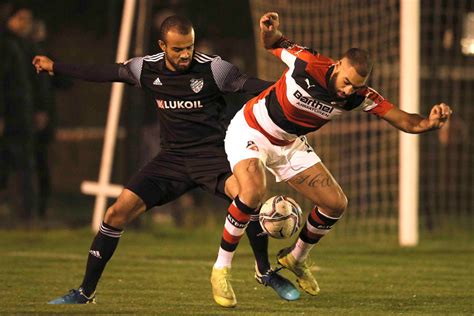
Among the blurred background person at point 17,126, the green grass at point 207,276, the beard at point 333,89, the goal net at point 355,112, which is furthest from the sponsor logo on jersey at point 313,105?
the blurred background person at point 17,126

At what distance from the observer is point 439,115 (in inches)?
341

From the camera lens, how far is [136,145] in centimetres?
1596

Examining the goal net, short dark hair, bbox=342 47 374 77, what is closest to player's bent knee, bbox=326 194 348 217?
short dark hair, bbox=342 47 374 77

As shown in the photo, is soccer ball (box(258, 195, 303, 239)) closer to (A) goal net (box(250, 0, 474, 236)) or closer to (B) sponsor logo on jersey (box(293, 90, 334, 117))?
(B) sponsor logo on jersey (box(293, 90, 334, 117))

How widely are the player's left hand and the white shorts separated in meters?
1.03

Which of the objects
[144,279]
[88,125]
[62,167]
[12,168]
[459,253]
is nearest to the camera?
[144,279]

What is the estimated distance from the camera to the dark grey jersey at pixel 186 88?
921 centimetres

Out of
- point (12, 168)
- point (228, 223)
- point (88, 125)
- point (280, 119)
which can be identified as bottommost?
point (88, 125)

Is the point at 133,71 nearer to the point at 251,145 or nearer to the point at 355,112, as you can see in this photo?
the point at 251,145

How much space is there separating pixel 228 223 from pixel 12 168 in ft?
24.0

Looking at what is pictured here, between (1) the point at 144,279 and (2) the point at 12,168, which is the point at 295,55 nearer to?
(1) the point at 144,279

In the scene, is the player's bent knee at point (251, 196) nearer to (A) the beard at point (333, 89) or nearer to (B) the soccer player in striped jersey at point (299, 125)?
(B) the soccer player in striped jersey at point (299, 125)

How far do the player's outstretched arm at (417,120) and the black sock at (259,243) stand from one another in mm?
1225

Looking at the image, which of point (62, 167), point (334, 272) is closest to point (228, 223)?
point (334, 272)
